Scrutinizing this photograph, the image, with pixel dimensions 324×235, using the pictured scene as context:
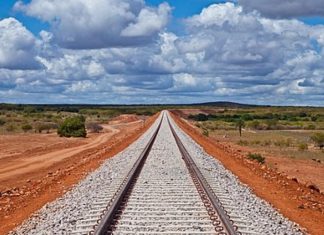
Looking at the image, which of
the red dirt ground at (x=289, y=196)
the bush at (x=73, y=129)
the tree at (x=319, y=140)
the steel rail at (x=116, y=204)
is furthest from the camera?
the bush at (x=73, y=129)

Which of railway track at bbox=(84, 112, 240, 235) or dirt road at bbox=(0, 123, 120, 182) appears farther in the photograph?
dirt road at bbox=(0, 123, 120, 182)

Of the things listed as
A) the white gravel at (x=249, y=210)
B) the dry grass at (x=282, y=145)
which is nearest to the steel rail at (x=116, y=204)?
the white gravel at (x=249, y=210)

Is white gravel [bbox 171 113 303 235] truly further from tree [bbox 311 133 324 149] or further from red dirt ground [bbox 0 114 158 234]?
tree [bbox 311 133 324 149]

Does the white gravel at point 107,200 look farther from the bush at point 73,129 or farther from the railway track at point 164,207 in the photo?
the bush at point 73,129

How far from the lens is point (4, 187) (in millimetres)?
21078

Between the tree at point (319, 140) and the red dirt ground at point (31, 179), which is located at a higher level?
the red dirt ground at point (31, 179)

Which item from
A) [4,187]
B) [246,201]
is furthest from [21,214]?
[4,187]

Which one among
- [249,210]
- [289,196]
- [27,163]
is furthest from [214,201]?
[27,163]

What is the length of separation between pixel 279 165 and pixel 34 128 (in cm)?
5094

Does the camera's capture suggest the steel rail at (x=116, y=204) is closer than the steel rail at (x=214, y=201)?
Yes

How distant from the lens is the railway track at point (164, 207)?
10289 millimetres

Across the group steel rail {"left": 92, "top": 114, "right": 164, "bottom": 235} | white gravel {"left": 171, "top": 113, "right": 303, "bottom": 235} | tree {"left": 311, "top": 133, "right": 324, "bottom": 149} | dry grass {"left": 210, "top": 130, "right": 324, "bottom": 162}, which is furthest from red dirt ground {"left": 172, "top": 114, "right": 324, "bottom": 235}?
tree {"left": 311, "top": 133, "right": 324, "bottom": 149}

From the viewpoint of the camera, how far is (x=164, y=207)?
1256cm

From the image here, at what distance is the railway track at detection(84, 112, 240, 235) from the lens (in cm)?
1029
